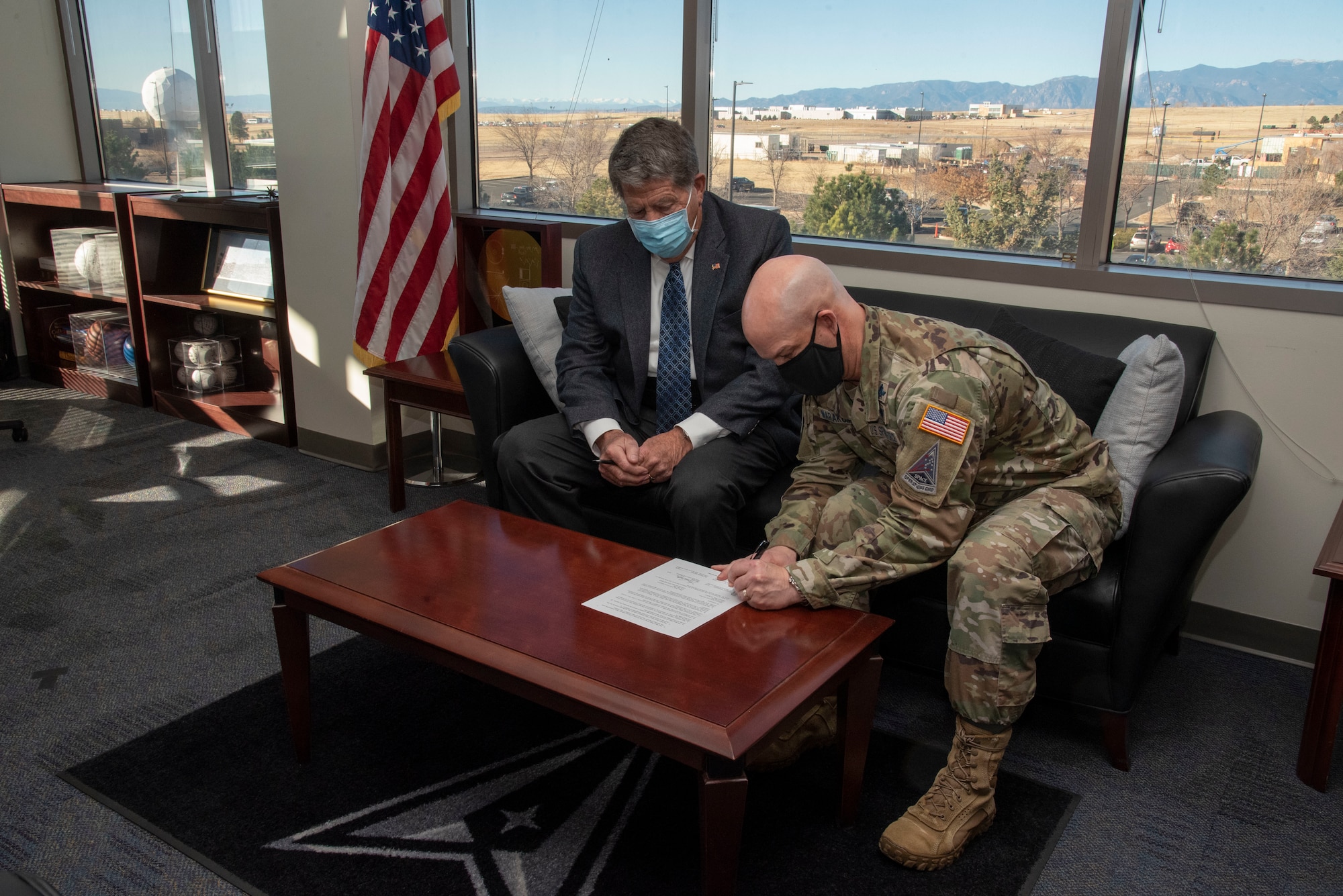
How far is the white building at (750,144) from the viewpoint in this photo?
302 cm

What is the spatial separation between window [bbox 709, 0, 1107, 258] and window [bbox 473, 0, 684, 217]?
25cm

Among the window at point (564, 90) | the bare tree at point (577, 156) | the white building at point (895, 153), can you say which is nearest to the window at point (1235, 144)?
the white building at point (895, 153)

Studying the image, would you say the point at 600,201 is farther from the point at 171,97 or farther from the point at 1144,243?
the point at 171,97

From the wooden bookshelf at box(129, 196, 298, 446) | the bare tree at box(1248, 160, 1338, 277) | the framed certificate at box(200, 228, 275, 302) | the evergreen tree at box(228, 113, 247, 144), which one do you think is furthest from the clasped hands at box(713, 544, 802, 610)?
the evergreen tree at box(228, 113, 247, 144)

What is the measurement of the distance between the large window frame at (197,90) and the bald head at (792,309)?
140 inches

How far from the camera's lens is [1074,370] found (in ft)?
6.89

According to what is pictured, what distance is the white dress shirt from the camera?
89.9 inches

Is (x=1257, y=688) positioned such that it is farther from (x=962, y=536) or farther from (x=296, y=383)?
(x=296, y=383)

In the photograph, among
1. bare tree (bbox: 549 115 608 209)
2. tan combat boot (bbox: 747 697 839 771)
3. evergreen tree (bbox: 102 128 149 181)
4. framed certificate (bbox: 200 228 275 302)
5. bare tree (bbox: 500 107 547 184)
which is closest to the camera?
tan combat boot (bbox: 747 697 839 771)

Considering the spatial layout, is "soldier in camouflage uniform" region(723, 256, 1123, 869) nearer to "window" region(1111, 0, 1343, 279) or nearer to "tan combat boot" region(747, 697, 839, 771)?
"tan combat boot" region(747, 697, 839, 771)

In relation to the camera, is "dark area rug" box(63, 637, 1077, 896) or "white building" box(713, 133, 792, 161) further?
"white building" box(713, 133, 792, 161)

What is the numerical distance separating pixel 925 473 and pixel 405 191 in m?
2.16

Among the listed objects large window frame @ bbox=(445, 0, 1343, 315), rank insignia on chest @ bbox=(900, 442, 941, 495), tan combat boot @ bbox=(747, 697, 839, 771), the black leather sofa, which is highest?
large window frame @ bbox=(445, 0, 1343, 315)

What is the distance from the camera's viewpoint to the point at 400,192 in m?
3.11
